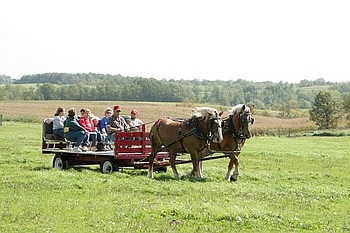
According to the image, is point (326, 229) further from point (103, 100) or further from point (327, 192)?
point (103, 100)

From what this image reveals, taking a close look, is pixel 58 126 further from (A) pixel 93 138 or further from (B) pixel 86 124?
(A) pixel 93 138

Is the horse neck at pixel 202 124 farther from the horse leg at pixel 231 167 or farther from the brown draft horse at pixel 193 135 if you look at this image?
the horse leg at pixel 231 167

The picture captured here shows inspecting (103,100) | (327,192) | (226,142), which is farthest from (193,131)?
(103,100)

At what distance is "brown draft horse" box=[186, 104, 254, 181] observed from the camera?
16.7 metres

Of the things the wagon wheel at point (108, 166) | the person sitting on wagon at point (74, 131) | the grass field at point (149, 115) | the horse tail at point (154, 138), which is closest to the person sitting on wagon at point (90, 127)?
the person sitting on wagon at point (74, 131)

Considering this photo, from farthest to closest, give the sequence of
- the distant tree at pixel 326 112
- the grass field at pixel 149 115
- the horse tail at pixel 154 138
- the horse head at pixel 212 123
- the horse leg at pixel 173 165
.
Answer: the distant tree at pixel 326 112
the grass field at pixel 149 115
the horse tail at pixel 154 138
the horse leg at pixel 173 165
the horse head at pixel 212 123

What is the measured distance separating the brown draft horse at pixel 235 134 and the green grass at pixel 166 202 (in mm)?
614

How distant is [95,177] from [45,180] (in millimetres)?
1650

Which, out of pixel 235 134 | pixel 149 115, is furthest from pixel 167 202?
pixel 149 115

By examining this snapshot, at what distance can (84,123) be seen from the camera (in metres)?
18.7

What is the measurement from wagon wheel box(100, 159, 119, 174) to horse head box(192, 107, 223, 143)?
2.84 m

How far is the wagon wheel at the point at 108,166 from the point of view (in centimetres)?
1731

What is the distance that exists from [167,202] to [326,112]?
247ft

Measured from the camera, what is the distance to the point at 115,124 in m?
18.8
